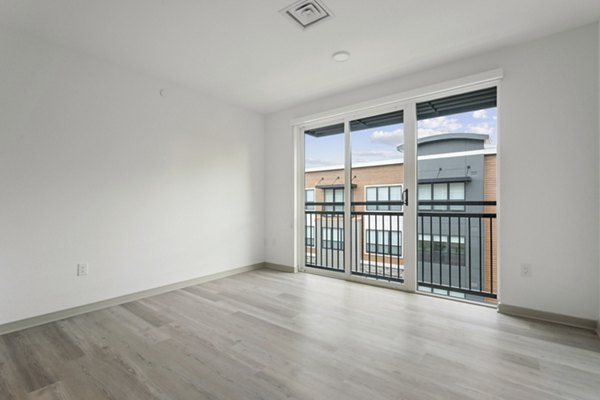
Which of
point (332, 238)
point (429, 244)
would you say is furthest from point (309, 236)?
point (429, 244)

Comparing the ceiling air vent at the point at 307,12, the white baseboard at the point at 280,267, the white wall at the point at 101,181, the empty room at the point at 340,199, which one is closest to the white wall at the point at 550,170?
the empty room at the point at 340,199

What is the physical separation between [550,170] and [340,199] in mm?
2214

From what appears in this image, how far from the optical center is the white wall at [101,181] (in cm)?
236

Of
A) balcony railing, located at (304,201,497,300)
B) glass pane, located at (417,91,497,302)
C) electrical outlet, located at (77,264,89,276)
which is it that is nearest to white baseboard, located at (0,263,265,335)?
electrical outlet, located at (77,264,89,276)

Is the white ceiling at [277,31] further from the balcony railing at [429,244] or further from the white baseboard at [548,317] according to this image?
the white baseboard at [548,317]

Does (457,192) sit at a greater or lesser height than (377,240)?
greater

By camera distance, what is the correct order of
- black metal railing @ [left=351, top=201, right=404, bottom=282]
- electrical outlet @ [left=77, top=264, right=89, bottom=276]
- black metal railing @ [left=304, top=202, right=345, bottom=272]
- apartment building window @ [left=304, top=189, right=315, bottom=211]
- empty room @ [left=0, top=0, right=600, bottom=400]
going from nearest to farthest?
empty room @ [left=0, top=0, right=600, bottom=400]
electrical outlet @ [left=77, top=264, right=89, bottom=276]
black metal railing @ [left=351, top=201, right=404, bottom=282]
black metal railing @ [left=304, top=202, right=345, bottom=272]
apartment building window @ [left=304, top=189, right=315, bottom=211]

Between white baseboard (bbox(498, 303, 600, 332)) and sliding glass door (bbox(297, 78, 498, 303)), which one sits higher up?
sliding glass door (bbox(297, 78, 498, 303))

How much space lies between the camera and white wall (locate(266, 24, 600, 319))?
2299mm

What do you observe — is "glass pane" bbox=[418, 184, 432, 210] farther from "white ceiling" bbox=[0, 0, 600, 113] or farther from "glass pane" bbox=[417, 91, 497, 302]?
Answer: "white ceiling" bbox=[0, 0, 600, 113]

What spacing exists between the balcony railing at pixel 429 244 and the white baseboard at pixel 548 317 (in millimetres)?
323

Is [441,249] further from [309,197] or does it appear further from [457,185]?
[309,197]

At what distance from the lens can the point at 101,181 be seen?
2.83m

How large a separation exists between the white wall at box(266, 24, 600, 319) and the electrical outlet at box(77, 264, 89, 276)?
13.0ft
